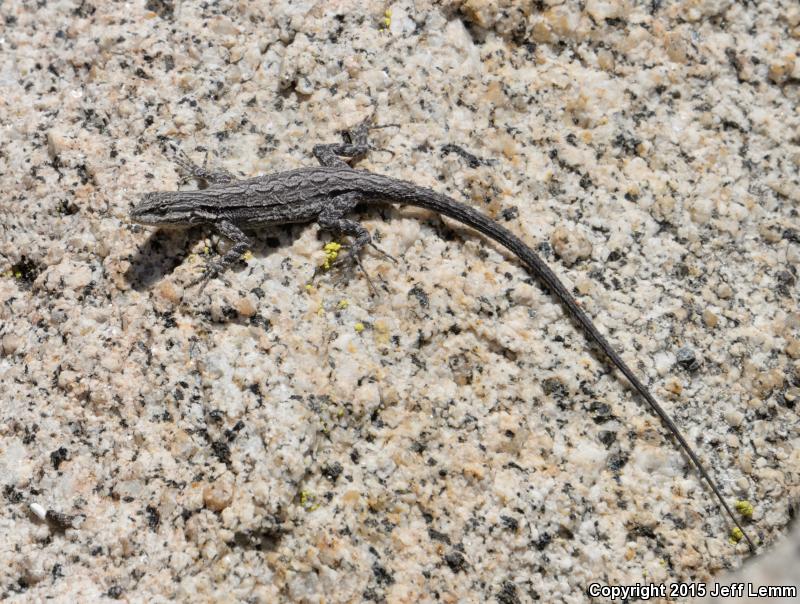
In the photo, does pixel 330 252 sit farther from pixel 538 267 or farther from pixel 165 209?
pixel 538 267

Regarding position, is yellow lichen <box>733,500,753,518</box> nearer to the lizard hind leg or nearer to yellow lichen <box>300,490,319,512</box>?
yellow lichen <box>300,490,319,512</box>


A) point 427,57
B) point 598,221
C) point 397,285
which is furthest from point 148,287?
point 598,221

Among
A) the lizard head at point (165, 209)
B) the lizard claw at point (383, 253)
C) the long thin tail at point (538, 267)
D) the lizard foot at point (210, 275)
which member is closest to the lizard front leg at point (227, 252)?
the lizard foot at point (210, 275)

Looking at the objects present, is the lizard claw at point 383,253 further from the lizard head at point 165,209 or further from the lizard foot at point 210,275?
the lizard head at point 165,209

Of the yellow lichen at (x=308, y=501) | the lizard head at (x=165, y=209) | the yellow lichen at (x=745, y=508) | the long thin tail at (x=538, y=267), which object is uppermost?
the lizard head at (x=165, y=209)

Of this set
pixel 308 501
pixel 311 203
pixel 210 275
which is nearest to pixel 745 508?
pixel 308 501

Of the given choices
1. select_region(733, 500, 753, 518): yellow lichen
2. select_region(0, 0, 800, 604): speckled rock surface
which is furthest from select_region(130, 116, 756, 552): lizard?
select_region(733, 500, 753, 518): yellow lichen

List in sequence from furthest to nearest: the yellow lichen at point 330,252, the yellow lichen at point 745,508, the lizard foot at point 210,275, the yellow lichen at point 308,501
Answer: the yellow lichen at point 330,252
the lizard foot at point 210,275
the yellow lichen at point 745,508
the yellow lichen at point 308,501

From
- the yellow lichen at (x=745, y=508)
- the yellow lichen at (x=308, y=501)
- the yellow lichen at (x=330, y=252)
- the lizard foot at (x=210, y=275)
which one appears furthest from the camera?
the yellow lichen at (x=330, y=252)
